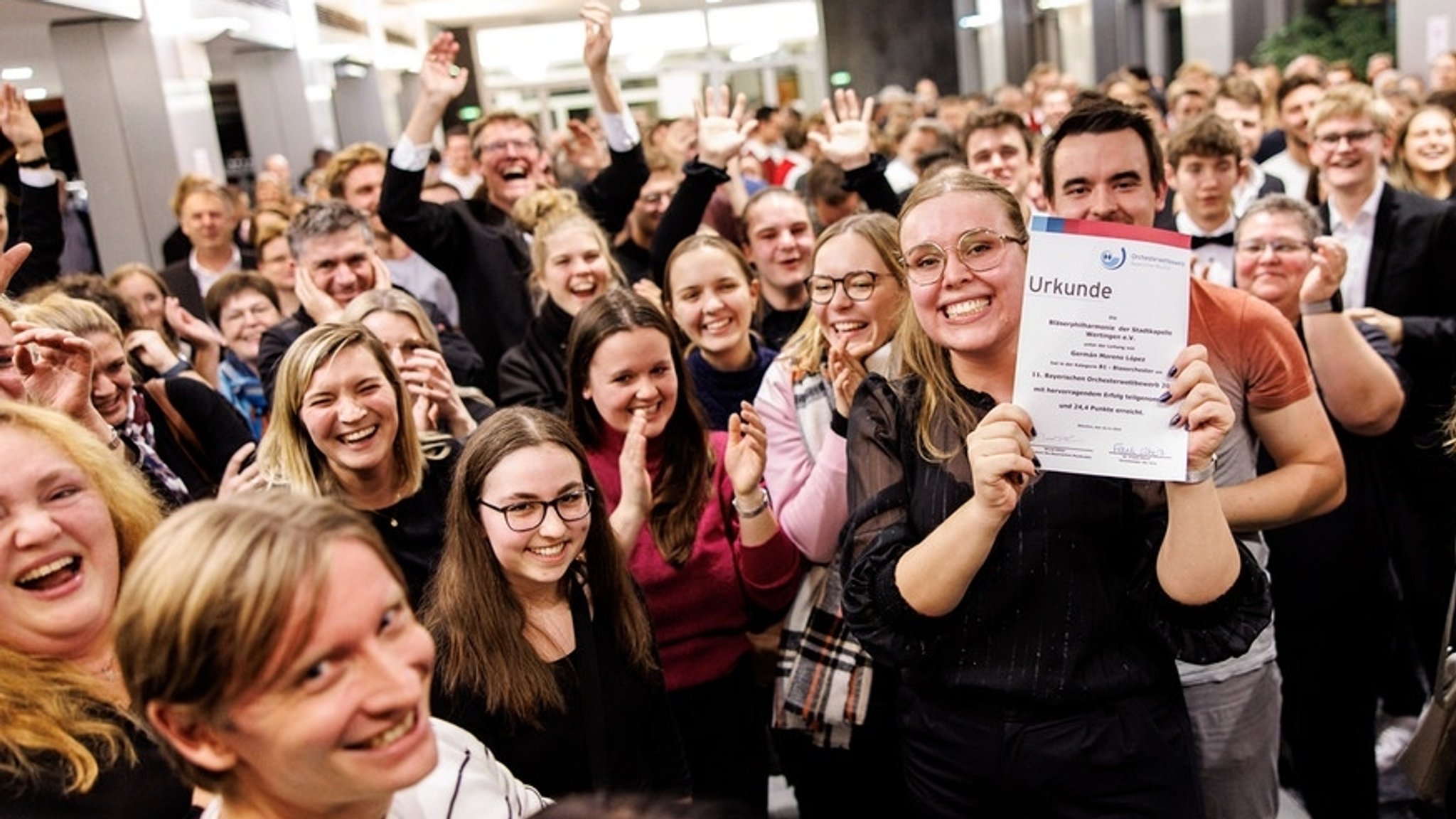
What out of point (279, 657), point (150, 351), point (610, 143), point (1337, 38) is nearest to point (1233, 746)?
point (279, 657)

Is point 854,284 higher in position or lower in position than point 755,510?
higher

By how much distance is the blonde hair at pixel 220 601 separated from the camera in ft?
3.23

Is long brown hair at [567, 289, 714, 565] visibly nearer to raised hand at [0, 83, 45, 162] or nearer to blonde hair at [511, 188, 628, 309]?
blonde hair at [511, 188, 628, 309]

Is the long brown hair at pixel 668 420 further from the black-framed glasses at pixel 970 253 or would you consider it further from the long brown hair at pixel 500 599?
the black-framed glasses at pixel 970 253

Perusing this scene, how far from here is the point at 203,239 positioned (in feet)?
18.6

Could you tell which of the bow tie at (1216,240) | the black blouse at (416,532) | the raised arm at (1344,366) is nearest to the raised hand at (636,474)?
the black blouse at (416,532)

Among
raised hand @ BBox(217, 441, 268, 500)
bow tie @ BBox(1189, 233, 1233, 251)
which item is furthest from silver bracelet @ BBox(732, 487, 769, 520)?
bow tie @ BBox(1189, 233, 1233, 251)

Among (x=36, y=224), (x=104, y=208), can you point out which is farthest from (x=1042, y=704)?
(x=104, y=208)

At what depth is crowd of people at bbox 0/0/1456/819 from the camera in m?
1.09

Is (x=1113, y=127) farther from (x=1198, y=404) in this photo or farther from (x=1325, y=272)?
(x=1198, y=404)

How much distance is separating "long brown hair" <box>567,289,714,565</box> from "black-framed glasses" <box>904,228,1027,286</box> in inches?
37.1

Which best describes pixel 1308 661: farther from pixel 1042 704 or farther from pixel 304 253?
pixel 304 253

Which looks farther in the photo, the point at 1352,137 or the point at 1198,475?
the point at 1352,137

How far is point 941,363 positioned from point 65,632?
4.22ft
